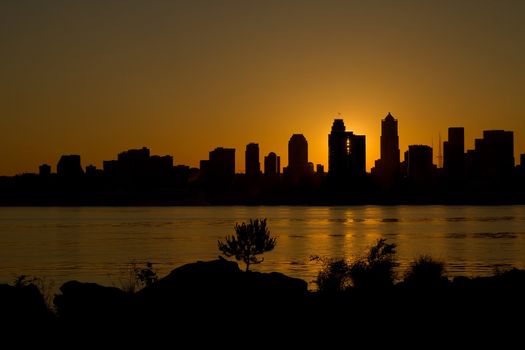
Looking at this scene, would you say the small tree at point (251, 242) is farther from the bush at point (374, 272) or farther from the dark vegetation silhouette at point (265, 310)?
the dark vegetation silhouette at point (265, 310)

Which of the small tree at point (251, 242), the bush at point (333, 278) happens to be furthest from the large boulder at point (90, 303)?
the small tree at point (251, 242)

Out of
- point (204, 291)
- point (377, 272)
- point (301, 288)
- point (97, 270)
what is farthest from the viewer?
point (97, 270)

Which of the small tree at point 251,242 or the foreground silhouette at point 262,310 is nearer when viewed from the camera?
the foreground silhouette at point 262,310

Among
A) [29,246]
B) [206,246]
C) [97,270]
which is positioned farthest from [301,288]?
[29,246]

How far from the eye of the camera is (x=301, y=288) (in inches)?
1163

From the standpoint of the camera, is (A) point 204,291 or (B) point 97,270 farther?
(B) point 97,270

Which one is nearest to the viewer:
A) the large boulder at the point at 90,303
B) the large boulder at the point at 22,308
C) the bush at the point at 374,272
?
the large boulder at the point at 22,308

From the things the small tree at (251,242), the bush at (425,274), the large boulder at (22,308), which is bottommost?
the large boulder at (22,308)

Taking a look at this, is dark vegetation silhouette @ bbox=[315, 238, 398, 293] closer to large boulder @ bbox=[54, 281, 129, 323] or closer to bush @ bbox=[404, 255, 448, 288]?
bush @ bbox=[404, 255, 448, 288]

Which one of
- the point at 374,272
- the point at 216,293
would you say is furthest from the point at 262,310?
the point at 374,272

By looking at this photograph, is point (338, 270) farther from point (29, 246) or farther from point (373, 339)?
point (29, 246)

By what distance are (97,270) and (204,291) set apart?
52079 mm

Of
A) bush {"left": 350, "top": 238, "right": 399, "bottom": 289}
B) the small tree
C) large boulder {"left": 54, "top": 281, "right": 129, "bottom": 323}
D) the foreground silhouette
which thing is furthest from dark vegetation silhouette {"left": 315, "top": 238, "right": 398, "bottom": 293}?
large boulder {"left": 54, "top": 281, "right": 129, "bottom": 323}

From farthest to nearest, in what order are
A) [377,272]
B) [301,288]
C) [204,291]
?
[377,272] < [301,288] < [204,291]
